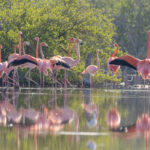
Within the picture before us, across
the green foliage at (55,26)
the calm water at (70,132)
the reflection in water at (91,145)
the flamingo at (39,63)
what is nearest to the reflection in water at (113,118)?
the calm water at (70,132)

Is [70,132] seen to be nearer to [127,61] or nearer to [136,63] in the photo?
[127,61]

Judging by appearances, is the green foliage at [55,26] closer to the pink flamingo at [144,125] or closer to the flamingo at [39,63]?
the flamingo at [39,63]

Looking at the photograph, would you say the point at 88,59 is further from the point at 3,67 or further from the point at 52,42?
the point at 3,67

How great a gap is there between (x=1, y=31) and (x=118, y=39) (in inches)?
1011

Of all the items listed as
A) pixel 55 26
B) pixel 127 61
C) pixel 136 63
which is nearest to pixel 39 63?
pixel 127 61

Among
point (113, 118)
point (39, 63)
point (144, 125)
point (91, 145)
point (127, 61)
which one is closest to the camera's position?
point (91, 145)

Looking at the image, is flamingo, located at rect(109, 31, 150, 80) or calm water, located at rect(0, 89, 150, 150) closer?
calm water, located at rect(0, 89, 150, 150)

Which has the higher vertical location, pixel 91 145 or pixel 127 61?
pixel 127 61

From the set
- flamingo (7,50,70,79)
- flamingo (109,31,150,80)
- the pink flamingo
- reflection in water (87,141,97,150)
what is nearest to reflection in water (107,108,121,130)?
the pink flamingo

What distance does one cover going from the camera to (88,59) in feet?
101

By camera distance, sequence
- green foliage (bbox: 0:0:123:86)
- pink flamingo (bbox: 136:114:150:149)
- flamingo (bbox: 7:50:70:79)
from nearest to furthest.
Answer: pink flamingo (bbox: 136:114:150:149) < flamingo (bbox: 7:50:70:79) < green foliage (bbox: 0:0:123:86)

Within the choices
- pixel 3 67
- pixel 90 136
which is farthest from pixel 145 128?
pixel 3 67

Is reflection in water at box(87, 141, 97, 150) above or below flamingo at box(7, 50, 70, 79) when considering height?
below

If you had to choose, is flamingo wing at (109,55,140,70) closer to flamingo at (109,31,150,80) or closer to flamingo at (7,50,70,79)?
flamingo at (109,31,150,80)
